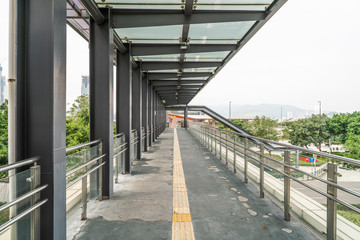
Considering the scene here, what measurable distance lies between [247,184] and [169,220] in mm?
2203

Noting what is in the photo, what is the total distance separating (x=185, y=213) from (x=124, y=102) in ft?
10.9

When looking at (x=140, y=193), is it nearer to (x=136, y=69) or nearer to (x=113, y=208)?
(x=113, y=208)

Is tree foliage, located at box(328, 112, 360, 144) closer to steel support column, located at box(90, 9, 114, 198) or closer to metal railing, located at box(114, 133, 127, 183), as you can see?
metal railing, located at box(114, 133, 127, 183)

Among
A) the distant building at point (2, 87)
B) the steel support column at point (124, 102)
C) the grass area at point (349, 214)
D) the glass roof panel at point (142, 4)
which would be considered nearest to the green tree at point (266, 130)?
the steel support column at point (124, 102)

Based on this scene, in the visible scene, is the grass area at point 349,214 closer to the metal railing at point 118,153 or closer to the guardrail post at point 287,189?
the guardrail post at point 287,189

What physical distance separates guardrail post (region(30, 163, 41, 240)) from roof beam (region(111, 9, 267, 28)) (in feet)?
9.92

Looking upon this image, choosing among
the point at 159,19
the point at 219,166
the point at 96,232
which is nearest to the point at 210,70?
the point at 219,166

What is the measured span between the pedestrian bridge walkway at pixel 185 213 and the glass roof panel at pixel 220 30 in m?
3.36

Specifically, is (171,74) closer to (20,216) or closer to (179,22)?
(179,22)

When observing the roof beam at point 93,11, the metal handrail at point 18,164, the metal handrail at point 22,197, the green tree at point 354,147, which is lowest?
the green tree at point 354,147

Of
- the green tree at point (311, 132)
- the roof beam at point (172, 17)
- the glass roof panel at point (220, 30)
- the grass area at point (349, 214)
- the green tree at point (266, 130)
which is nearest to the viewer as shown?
the grass area at point (349, 214)

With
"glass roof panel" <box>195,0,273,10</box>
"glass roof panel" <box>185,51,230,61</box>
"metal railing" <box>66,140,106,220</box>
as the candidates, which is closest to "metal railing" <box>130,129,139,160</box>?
"metal railing" <box>66,140,106,220</box>

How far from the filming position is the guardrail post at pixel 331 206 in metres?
2.17

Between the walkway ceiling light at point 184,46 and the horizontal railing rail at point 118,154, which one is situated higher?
the walkway ceiling light at point 184,46
